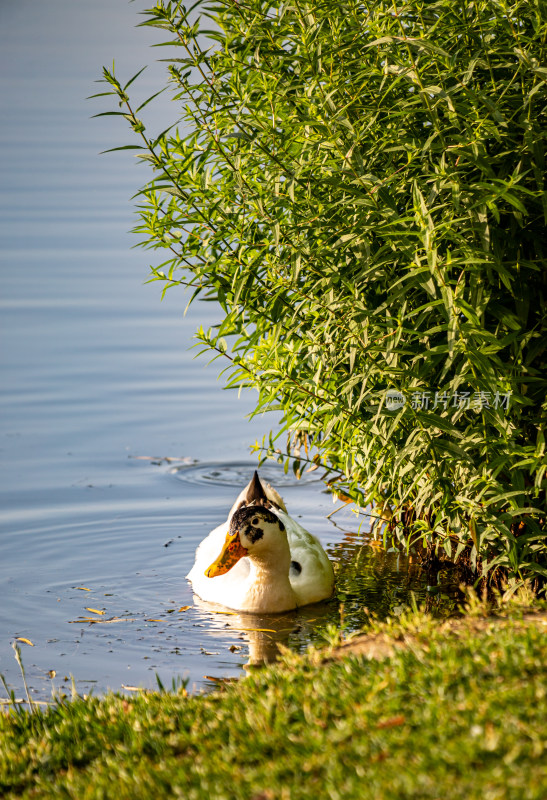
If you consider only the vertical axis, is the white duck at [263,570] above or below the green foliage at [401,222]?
below

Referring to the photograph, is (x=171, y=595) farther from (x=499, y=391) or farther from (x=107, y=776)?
(x=107, y=776)

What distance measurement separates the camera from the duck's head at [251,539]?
20.8 ft

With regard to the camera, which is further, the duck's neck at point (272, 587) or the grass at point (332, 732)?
the duck's neck at point (272, 587)

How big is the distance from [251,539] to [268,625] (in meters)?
0.56

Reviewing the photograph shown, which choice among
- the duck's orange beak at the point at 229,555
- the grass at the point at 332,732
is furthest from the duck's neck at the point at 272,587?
the grass at the point at 332,732

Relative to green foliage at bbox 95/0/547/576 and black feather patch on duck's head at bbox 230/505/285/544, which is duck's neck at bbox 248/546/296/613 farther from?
green foliage at bbox 95/0/547/576

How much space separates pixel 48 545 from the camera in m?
7.96

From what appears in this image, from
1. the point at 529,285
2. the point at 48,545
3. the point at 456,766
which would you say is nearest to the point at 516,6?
the point at 529,285

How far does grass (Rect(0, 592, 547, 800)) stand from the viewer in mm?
2803

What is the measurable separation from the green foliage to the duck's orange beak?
1.06m

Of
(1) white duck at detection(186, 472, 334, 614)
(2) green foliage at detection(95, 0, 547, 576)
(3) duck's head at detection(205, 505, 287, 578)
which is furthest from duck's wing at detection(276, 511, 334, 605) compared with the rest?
(2) green foliage at detection(95, 0, 547, 576)

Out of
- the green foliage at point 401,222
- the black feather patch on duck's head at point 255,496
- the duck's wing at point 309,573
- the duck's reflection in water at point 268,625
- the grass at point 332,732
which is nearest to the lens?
the grass at point 332,732

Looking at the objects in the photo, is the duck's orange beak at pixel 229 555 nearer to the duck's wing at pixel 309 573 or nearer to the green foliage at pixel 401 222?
the duck's wing at pixel 309 573

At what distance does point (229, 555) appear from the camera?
637cm
